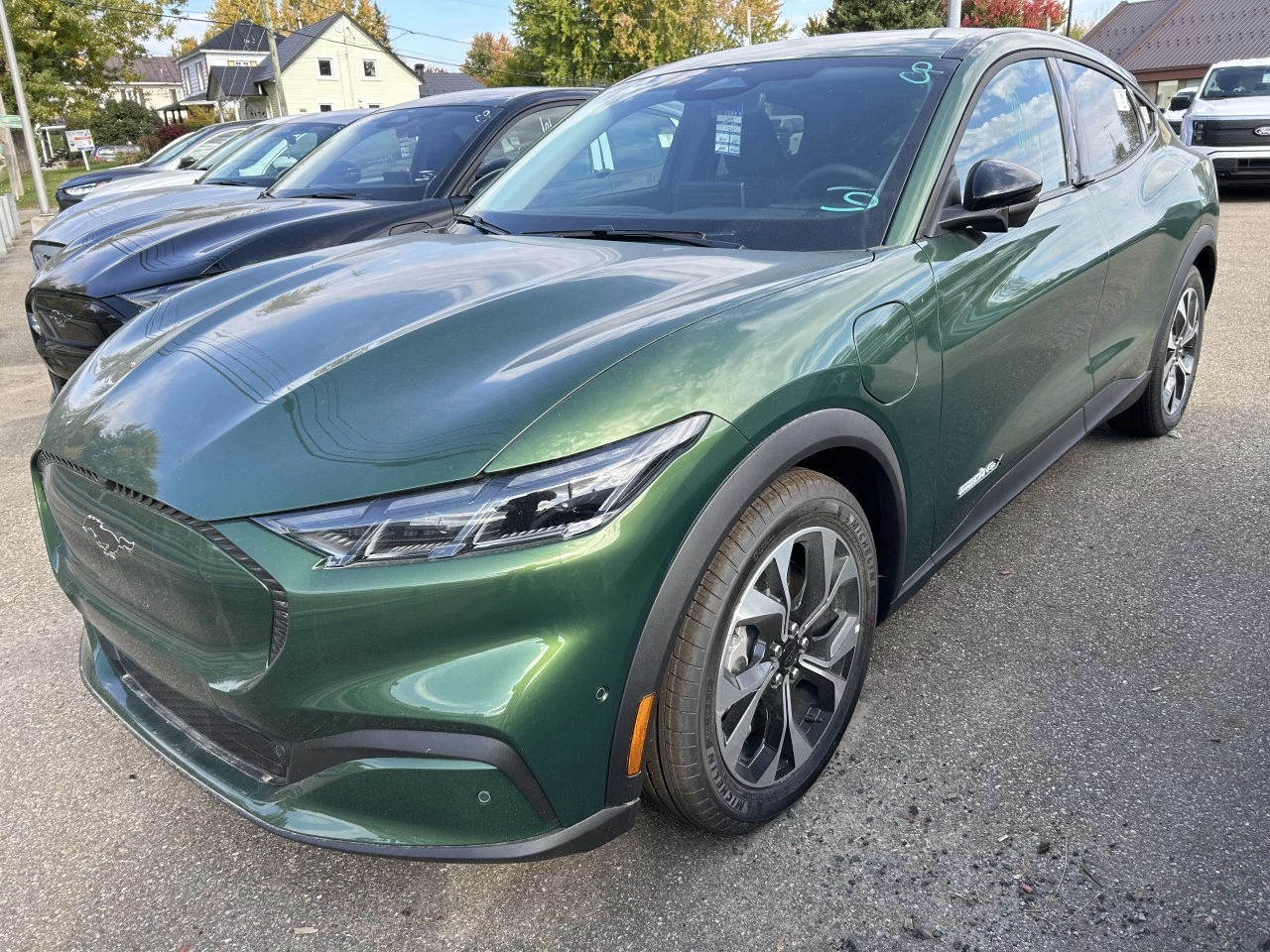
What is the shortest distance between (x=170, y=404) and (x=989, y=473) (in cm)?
212

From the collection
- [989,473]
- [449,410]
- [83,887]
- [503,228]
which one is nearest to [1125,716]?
[989,473]

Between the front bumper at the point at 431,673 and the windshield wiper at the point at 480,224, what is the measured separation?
59.4 inches

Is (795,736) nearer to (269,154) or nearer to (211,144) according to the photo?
(269,154)

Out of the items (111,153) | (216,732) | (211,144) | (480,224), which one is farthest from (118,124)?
(216,732)

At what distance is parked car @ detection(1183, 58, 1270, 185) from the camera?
13555mm

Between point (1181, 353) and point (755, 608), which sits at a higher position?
point (755, 608)

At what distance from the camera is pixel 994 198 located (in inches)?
100

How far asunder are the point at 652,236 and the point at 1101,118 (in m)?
2.04

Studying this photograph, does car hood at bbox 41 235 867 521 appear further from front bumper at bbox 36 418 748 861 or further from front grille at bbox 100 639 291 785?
front grille at bbox 100 639 291 785

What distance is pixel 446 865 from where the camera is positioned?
2.19 meters

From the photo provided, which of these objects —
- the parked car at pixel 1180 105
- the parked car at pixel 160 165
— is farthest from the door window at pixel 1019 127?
the parked car at pixel 1180 105

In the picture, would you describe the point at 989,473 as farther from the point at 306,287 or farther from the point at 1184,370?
the point at 1184,370

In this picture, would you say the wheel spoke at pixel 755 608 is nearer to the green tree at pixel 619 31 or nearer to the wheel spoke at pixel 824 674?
the wheel spoke at pixel 824 674

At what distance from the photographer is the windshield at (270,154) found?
751cm
